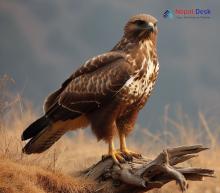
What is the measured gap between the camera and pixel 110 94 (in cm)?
755

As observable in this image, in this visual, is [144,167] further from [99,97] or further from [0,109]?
[0,109]

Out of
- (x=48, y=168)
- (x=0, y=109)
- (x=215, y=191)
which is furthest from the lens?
(x=215, y=191)

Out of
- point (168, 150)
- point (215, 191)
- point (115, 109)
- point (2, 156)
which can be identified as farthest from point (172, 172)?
point (215, 191)

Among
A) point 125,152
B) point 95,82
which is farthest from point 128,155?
point 95,82

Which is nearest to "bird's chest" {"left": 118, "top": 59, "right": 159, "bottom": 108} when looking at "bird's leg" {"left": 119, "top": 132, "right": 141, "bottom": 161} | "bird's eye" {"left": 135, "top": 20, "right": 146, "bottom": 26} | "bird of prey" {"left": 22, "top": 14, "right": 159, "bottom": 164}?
"bird of prey" {"left": 22, "top": 14, "right": 159, "bottom": 164}

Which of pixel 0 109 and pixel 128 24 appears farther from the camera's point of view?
pixel 0 109

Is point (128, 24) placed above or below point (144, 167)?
above

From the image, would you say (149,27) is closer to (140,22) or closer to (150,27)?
(150,27)

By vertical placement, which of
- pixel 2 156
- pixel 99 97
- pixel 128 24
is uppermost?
pixel 128 24

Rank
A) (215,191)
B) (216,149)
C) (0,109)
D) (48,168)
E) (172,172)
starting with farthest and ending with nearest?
(216,149) < (215,191) < (0,109) < (48,168) < (172,172)

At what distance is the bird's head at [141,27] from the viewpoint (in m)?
7.66

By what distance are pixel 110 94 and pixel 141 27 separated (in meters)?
0.89

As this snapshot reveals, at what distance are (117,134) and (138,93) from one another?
697mm

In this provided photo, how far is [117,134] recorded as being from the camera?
7.91 m
